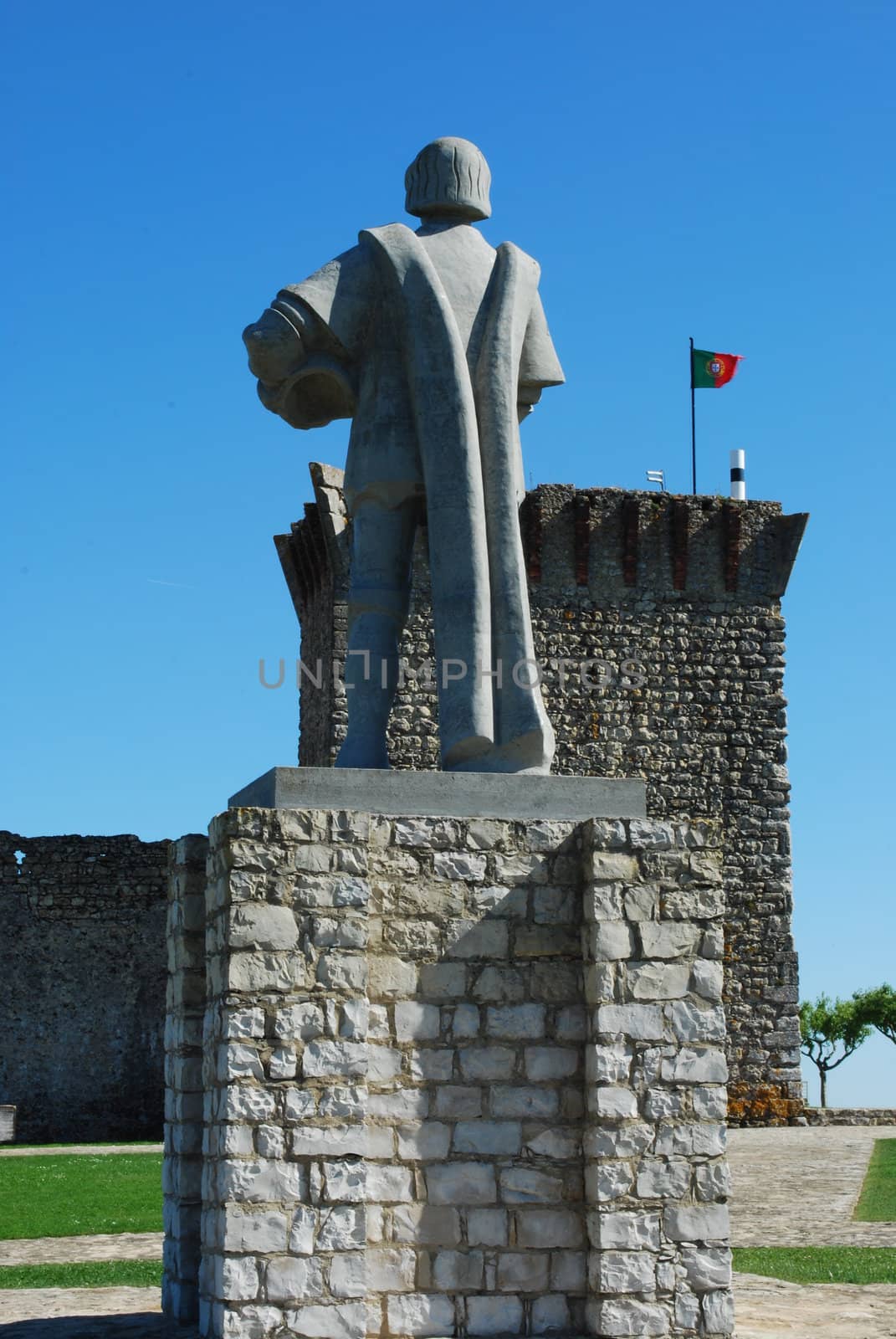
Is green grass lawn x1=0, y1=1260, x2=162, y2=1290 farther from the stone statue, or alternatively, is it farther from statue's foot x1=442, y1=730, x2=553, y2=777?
the stone statue

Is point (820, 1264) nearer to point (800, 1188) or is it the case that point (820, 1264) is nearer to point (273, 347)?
point (800, 1188)

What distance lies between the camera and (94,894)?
70.6 ft

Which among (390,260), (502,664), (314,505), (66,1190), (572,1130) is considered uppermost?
(314,505)

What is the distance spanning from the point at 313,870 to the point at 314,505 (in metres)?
15.9

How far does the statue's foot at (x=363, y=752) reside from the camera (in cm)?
623

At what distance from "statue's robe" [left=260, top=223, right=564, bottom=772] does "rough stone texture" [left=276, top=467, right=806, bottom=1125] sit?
14.7 metres

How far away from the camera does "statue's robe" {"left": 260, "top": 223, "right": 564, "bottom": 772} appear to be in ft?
20.5

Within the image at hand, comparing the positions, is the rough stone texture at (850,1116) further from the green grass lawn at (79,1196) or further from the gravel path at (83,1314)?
the gravel path at (83,1314)

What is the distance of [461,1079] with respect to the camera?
580 centimetres

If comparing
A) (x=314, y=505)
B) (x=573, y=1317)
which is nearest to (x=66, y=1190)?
(x=573, y=1317)

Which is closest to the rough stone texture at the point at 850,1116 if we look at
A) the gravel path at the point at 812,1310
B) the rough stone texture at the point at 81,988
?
the rough stone texture at the point at 81,988

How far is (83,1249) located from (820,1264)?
13.8ft

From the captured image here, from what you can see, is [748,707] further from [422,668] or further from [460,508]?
[460,508]

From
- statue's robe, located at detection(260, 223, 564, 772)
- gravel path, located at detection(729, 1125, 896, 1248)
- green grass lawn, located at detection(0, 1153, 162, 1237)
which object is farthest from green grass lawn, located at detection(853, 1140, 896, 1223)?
statue's robe, located at detection(260, 223, 564, 772)
